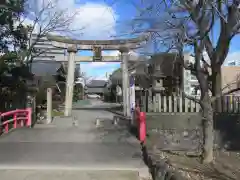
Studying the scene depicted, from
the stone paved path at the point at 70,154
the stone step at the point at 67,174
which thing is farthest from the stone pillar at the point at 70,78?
the stone step at the point at 67,174

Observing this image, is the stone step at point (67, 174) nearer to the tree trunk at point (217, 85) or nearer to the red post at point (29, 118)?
the tree trunk at point (217, 85)

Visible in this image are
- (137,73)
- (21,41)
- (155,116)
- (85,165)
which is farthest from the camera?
(137,73)

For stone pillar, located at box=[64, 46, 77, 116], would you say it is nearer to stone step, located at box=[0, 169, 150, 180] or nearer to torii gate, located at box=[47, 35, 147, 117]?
torii gate, located at box=[47, 35, 147, 117]

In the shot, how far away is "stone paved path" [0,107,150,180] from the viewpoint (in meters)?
7.70

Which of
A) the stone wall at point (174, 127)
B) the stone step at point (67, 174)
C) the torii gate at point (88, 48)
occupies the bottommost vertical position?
the stone step at point (67, 174)

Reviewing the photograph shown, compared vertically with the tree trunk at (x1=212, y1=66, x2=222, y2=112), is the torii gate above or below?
above

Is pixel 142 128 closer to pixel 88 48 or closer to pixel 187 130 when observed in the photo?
pixel 187 130

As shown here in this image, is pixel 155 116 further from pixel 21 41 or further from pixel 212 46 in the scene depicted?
pixel 21 41

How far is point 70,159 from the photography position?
9.10 metres

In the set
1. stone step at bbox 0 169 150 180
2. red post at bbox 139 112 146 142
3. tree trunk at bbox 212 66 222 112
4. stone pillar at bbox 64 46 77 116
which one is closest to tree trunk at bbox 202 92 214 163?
tree trunk at bbox 212 66 222 112

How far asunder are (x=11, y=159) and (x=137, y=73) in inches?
688

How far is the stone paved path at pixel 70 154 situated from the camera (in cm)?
770

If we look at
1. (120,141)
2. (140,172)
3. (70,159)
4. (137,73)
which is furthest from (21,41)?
(140,172)

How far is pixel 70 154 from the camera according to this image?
9.70m
